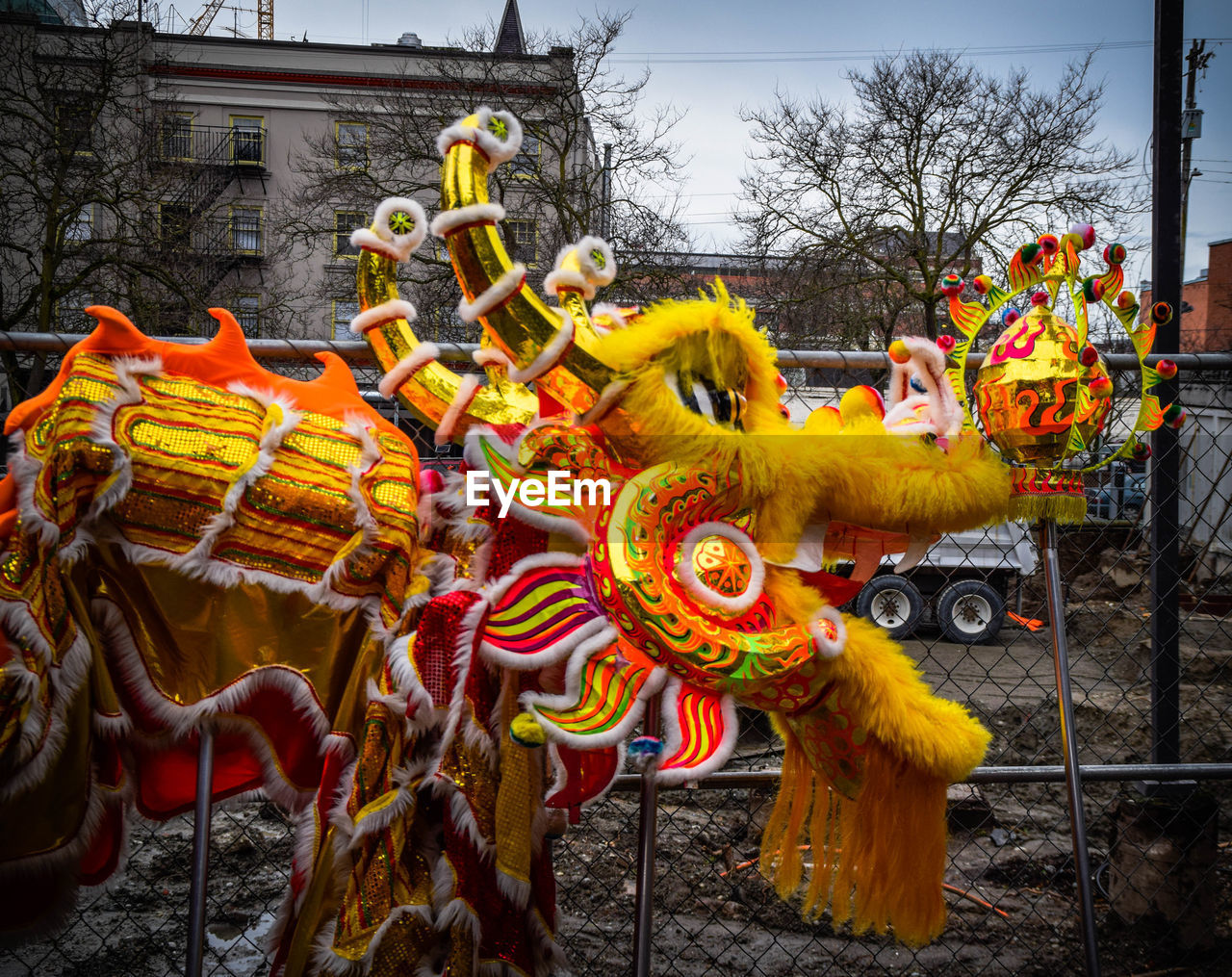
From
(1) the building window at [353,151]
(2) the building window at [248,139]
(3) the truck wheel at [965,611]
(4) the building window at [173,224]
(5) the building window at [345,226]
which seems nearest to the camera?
(3) the truck wheel at [965,611]

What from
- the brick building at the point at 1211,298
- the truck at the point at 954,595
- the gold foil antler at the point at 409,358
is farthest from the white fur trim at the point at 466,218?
the brick building at the point at 1211,298

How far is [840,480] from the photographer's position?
4.79 ft

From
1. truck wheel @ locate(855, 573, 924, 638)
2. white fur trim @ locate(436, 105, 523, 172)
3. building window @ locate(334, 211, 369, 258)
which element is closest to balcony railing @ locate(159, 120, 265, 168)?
building window @ locate(334, 211, 369, 258)

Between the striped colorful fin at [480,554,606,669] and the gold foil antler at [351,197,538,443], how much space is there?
1.11 ft

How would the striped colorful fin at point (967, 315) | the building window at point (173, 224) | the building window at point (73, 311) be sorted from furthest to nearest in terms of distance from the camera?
the building window at point (173, 224) < the building window at point (73, 311) < the striped colorful fin at point (967, 315)

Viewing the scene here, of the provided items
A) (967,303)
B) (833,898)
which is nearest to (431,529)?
(833,898)

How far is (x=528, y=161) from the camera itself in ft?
34.0

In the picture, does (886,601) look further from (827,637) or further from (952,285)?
(827,637)

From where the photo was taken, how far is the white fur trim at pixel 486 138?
1.33m

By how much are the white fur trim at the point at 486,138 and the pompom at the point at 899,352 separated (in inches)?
27.4

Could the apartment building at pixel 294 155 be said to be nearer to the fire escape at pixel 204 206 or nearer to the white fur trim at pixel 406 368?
the fire escape at pixel 204 206

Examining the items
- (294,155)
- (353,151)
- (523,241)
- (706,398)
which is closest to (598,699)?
(706,398)

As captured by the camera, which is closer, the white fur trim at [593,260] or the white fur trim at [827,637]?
the white fur trim at [827,637]

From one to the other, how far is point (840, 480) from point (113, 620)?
1.22m
